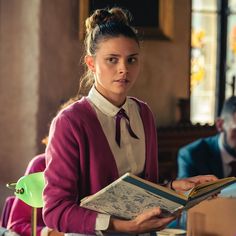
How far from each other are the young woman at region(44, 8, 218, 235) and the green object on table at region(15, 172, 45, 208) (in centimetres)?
38

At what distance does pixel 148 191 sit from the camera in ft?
5.01

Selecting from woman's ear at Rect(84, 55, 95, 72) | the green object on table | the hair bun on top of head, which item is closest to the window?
the green object on table

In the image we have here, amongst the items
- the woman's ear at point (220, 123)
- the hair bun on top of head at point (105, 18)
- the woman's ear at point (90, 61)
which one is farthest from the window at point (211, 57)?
the woman's ear at point (90, 61)

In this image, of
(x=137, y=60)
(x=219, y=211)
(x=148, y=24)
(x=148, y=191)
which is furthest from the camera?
(x=148, y=24)

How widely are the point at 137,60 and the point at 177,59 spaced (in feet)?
10.4

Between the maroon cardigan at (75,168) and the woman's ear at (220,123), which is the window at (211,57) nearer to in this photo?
the woman's ear at (220,123)

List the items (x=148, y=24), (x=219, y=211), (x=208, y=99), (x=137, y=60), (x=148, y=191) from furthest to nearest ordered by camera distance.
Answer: (x=208, y=99) < (x=148, y=24) < (x=219, y=211) < (x=137, y=60) < (x=148, y=191)

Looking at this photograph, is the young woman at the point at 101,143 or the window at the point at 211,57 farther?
the window at the point at 211,57

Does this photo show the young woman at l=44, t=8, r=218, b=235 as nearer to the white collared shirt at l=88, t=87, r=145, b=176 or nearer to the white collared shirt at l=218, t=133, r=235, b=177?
the white collared shirt at l=88, t=87, r=145, b=176

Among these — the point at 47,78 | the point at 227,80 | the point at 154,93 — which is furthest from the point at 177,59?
the point at 47,78

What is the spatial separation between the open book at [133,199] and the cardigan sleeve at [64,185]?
0.11ft

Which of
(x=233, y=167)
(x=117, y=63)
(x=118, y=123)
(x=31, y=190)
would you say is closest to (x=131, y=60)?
(x=117, y=63)

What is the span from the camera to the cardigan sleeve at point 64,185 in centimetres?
159

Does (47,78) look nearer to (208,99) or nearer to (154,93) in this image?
(154,93)
